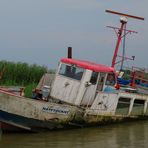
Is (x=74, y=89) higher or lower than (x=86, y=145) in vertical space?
higher

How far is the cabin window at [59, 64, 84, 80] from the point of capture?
15.4 m

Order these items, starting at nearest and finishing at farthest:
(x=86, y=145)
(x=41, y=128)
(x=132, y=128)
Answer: (x=86, y=145) < (x=41, y=128) < (x=132, y=128)

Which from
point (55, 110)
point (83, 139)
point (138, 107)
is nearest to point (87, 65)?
point (55, 110)

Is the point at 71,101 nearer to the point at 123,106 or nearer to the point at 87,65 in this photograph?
the point at 87,65

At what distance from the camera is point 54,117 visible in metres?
14.6

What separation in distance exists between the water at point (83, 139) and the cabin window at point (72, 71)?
5.60 feet

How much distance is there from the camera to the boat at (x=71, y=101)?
1398 cm

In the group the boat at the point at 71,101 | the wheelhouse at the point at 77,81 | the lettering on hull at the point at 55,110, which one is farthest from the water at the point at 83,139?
the wheelhouse at the point at 77,81

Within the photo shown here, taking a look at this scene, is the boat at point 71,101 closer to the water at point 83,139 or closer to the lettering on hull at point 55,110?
the lettering on hull at point 55,110

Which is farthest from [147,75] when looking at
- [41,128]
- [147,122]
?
[41,128]

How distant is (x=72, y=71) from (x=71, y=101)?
97cm

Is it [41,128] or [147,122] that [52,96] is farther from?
[147,122]

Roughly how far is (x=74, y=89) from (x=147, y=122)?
4.32 meters

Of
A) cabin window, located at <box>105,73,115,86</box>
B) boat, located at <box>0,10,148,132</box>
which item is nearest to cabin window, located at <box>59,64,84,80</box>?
boat, located at <box>0,10,148,132</box>
